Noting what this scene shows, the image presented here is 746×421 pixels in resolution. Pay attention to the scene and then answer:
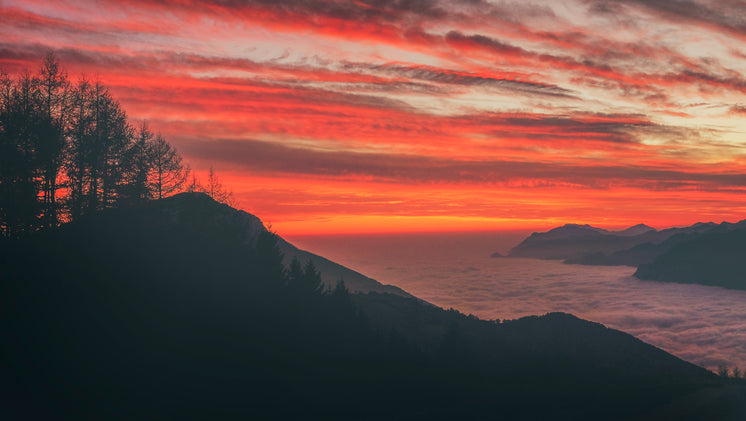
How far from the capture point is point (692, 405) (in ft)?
138

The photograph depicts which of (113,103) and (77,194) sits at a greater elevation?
(113,103)

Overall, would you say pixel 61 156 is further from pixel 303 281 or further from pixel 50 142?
pixel 303 281

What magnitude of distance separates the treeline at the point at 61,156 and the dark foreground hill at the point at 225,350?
3.25 meters

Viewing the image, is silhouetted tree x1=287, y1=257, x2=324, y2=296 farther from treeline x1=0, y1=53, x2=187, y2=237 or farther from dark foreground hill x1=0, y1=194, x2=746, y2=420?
treeline x1=0, y1=53, x2=187, y2=237

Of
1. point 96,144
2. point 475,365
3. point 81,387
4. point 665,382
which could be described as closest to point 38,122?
point 96,144

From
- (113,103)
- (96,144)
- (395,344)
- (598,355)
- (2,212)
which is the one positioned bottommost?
(598,355)

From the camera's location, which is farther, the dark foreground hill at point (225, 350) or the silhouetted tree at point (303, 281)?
the silhouetted tree at point (303, 281)

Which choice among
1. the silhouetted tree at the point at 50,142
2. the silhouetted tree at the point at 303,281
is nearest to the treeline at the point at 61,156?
the silhouetted tree at the point at 50,142

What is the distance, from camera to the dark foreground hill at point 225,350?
1148 inches

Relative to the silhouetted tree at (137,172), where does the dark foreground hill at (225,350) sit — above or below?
below

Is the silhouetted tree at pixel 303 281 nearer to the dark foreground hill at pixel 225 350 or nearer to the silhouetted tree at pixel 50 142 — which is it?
the dark foreground hill at pixel 225 350

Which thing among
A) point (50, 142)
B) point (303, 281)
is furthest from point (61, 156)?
point (303, 281)

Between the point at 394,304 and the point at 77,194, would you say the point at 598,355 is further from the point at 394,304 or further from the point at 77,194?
the point at 77,194

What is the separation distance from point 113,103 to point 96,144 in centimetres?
575
